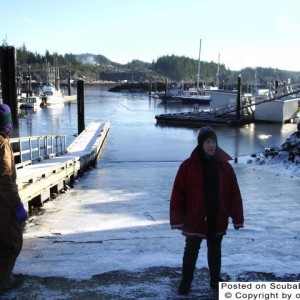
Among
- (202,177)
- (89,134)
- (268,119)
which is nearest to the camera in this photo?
(202,177)

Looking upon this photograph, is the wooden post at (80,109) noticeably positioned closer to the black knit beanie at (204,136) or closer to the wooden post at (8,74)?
the wooden post at (8,74)

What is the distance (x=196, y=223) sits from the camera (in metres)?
3.59

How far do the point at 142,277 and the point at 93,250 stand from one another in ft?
3.30

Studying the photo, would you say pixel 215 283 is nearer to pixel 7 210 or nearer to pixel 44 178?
pixel 7 210

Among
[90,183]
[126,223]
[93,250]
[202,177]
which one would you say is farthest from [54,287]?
[90,183]

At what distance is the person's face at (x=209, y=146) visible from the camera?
140 inches

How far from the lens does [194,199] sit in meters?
3.57

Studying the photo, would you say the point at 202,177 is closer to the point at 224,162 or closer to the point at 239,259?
the point at 224,162

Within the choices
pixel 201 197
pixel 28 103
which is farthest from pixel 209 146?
pixel 28 103

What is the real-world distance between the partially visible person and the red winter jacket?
1.24 m

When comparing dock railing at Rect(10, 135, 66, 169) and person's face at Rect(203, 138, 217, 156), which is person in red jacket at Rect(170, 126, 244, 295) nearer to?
person's face at Rect(203, 138, 217, 156)

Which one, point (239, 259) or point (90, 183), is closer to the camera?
point (239, 259)

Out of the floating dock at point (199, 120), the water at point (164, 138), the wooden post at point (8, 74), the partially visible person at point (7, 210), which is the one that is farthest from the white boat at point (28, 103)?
the partially visible person at point (7, 210)

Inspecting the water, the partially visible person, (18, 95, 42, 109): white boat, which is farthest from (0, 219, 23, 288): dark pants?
(18, 95, 42, 109): white boat
